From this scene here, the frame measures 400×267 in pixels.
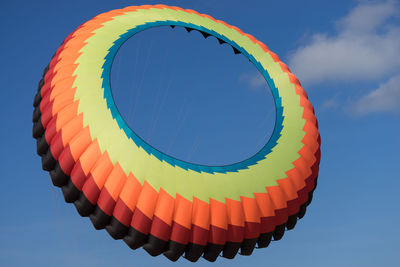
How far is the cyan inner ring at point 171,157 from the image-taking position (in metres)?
10.4

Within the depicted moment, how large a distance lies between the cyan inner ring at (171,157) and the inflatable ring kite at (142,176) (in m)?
0.03

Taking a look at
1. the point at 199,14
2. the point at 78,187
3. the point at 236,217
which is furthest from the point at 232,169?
the point at 199,14

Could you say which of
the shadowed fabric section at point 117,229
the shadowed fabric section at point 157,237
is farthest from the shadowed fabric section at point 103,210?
the shadowed fabric section at point 157,237

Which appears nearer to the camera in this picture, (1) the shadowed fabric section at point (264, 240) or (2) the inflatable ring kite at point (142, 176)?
(2) the inflatable ring kite at point (142, 176)

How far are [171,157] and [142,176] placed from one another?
940mm

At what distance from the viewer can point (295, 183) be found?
1170 cm

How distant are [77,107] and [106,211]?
7.47 feet

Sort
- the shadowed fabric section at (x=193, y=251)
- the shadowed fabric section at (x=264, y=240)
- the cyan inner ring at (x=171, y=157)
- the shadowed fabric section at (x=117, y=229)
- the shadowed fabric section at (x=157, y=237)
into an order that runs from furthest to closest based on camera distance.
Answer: the shadowed fabric section at (x=264, y=240)
the cyan inner ring at (x=171, y=157)
the shadowed fabric section at (x=193, y=251)
the shadowed fabric section at (x=117, y=229)
the shadowed fabric section at (x=157, y=237)

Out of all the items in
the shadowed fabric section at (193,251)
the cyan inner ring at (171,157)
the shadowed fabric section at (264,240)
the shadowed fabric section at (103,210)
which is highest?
the cyan inner ring at (171,157)

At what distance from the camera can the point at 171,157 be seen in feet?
34.8

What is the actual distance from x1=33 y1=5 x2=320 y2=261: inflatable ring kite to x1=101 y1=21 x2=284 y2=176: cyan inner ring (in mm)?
29

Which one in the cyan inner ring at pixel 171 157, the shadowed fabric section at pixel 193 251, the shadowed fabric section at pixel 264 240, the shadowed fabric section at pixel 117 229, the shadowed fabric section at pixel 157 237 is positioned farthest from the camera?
the shadowed fabric section at pixel 264 240

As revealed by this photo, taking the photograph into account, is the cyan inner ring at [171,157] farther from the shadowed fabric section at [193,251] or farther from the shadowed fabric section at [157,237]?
the shadowed fabric section at [193,251]

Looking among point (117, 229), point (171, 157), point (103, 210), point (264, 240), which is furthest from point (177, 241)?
point (264, 240)
